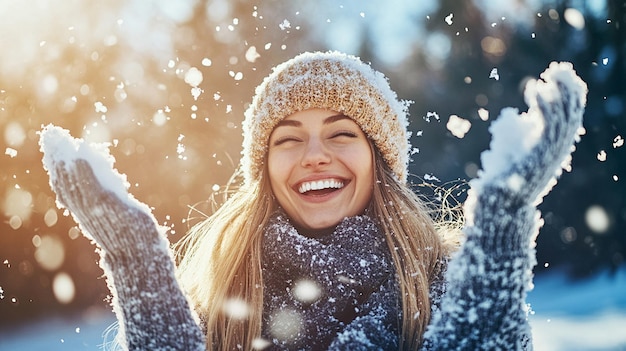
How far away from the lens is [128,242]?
70.9 inches

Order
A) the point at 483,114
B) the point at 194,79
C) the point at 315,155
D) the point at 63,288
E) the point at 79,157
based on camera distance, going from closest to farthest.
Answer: the point at 79,157 → the point at 315,155 → the point at 483,114 → the point at 194,79 → the point at 63,288

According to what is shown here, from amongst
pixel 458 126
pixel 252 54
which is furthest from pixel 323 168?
pixel 252 54

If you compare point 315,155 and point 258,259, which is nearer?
point 315,155

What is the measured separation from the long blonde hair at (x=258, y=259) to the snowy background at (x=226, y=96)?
4512mm

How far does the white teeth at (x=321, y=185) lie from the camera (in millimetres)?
2307

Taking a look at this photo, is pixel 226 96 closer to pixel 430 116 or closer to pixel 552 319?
pixel 430 116

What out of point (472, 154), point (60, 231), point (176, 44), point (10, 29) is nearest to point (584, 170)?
point (472, 154)

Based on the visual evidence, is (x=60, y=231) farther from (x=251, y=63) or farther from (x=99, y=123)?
(x=251, y=63)

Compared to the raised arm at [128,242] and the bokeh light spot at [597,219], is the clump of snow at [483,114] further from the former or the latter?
the raised arm at [128,242]

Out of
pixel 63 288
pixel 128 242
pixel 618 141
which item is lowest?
pixel 128 242

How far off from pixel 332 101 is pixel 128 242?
1022 mm

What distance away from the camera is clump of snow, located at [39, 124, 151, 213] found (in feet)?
5.88

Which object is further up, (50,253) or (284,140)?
(50,253)

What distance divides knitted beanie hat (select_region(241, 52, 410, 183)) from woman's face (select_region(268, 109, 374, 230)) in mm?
49
